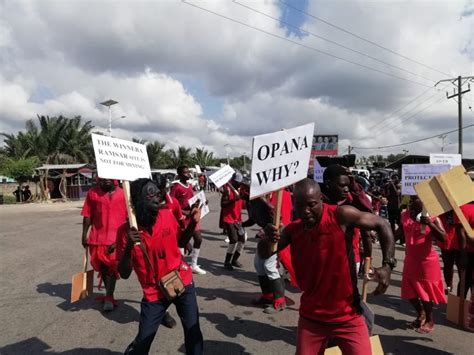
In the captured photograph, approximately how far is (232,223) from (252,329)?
300cm

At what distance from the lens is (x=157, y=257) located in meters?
2.97

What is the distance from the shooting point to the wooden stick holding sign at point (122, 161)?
3016mm

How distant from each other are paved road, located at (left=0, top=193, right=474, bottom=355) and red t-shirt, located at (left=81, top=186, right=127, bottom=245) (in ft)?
3.17

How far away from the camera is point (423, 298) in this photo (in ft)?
13.8

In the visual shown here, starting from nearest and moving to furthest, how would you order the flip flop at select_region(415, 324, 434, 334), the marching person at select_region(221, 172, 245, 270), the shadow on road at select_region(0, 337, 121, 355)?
the shadow on road at select_region(0, 337, 121, 355) → the flip flop at select_region(415, 324, 434, 334) → the marching person at select_region(221, 172, 245, 270)

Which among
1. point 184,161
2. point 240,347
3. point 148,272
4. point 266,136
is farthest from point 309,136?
point 184,161

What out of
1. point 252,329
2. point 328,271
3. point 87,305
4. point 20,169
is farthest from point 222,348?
point 20,169

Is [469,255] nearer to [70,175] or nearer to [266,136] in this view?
[266,136]

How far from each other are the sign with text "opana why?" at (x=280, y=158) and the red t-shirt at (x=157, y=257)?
79 centimetres

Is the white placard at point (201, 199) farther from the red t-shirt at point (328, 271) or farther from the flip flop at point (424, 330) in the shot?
the flip flop at point (424, 330)

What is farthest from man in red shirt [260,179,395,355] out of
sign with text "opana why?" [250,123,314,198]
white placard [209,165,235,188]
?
white placard [209,165,235,188]

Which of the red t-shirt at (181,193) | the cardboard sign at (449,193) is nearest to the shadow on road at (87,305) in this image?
the red t-shirt at (181,193)

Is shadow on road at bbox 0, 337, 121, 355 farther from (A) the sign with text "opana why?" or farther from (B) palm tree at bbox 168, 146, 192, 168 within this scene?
(B) palm tree at bbox 168, 146, 192, 168

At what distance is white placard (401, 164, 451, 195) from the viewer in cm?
487
